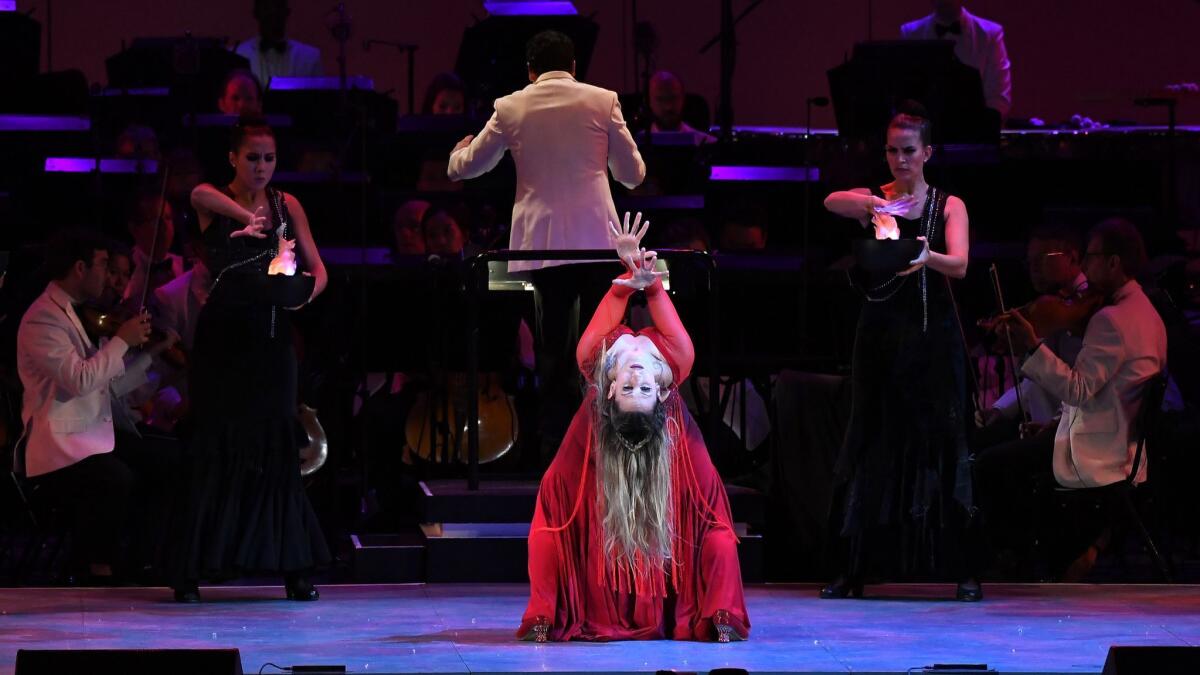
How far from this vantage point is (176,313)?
7.30 m

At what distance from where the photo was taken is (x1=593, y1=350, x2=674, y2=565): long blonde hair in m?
5.14

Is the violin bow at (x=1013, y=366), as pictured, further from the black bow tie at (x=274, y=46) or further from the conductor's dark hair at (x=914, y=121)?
the black bow tie at (x=274, y=46)

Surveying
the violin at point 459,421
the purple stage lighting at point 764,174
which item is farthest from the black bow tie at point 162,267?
the purple stage lighting at point 764,174

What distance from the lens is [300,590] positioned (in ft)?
20.1

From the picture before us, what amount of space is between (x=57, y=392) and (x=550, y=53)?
2.02 m

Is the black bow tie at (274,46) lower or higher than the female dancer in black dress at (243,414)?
higher

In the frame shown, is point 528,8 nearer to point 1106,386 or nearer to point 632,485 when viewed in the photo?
point 1106,386

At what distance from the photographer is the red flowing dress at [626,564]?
5168mm

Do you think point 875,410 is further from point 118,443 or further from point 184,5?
point 184,5

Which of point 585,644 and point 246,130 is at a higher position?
point 246,130

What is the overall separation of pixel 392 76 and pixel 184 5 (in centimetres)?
130

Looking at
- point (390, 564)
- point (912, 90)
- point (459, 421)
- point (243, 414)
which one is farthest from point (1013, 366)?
point (243, 414)

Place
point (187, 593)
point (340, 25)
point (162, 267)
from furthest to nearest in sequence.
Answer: point (340, 25)
point (162, 267)
point (187, 593)

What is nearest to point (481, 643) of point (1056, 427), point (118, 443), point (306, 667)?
point (306, 667)
